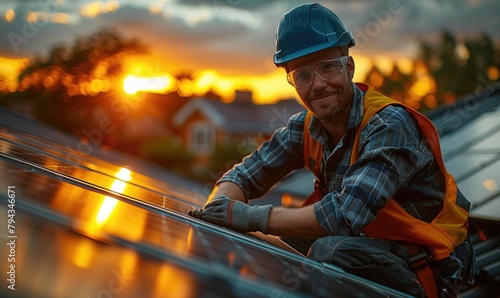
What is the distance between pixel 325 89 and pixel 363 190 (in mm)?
616

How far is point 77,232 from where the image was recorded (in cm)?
140

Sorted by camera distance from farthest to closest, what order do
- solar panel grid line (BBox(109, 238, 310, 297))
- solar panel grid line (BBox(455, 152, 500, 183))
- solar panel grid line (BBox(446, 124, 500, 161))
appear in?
solar panel grid line (BBox(446, 124, 500, 161))
solar panel grid line (BBox(455, 152, 500, 183))
solar panel grid line (BBox(109, 238, 310, 297))

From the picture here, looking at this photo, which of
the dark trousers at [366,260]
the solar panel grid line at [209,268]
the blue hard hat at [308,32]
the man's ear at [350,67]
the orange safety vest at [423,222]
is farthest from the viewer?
the man's ear at [350,67]

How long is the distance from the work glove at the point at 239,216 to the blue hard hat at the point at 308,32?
0.74 meters

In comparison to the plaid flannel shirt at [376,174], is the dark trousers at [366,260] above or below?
below

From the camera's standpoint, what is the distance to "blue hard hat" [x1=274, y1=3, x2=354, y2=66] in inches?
106

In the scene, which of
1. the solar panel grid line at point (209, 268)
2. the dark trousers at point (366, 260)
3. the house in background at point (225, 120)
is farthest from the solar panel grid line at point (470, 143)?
the house in background at point (225, 120)

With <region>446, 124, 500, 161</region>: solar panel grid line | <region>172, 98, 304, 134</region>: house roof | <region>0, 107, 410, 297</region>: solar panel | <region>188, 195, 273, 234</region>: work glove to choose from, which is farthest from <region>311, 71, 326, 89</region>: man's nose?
<region>172, 98, 304, 134</region>: house roof

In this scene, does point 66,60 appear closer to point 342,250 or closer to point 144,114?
point 144,114

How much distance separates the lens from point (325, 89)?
2.77m

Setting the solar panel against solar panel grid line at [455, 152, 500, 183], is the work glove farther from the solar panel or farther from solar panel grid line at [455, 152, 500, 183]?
solar panel grid line at [455, 152, 500, 183]

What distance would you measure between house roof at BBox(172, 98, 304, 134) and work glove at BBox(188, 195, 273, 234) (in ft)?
111

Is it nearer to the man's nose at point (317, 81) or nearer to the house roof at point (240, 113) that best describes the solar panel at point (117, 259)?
the man's nose at point (317, 81)

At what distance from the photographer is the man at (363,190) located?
2408mm
